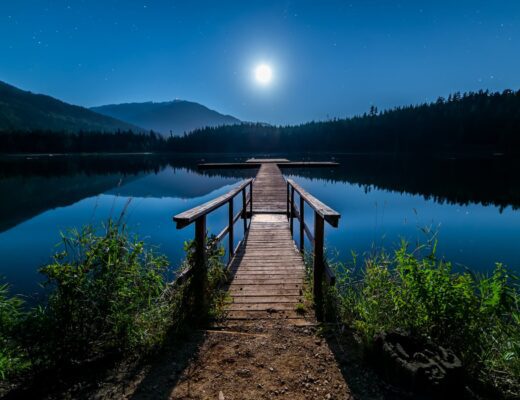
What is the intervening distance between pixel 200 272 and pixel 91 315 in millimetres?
1301

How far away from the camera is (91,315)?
2906 mm

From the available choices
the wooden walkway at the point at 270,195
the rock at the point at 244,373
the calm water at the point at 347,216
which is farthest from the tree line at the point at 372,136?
the rock at the point at 244,373

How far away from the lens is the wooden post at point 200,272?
12.4ft

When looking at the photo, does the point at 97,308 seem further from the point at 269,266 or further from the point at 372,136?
the point at 372,136

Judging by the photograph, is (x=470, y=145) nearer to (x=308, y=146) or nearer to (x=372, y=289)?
A: (x=308, y=146)

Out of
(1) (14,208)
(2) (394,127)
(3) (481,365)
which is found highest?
(2) (394,127)

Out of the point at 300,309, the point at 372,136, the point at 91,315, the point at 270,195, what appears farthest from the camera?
the point at 372,136

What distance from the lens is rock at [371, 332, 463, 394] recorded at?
232cm

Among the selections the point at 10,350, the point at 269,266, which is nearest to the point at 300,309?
the point at 269,266

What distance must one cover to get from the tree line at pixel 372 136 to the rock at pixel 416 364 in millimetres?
88943

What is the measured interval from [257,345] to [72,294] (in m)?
1.89

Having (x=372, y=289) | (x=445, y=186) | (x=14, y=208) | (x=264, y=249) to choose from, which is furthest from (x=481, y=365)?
(x=445, y=186)

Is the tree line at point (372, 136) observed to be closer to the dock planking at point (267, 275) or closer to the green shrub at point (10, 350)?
the dock planking at point (267, 275)

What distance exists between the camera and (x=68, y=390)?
257cm
